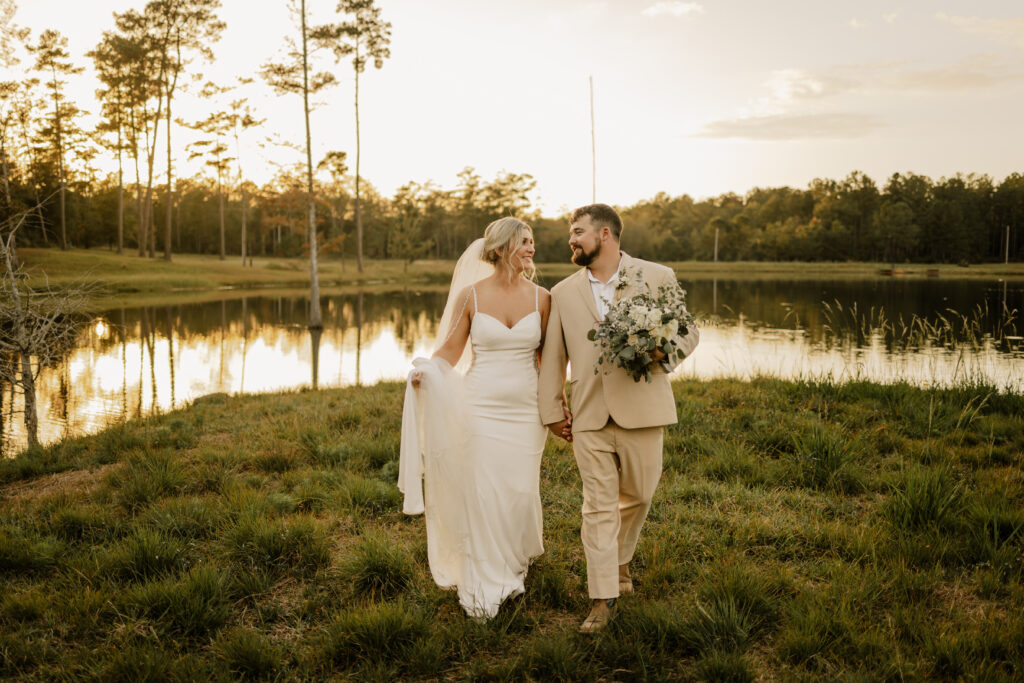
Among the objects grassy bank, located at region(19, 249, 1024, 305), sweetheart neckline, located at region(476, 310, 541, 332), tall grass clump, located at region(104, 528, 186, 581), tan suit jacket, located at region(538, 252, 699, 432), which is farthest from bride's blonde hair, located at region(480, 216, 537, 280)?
grassy bank, located at region(19, 249, 1024, 305)

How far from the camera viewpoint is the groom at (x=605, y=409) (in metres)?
3.73

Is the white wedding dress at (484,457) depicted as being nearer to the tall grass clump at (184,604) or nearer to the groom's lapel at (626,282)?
the groom's lapel at (626,282)

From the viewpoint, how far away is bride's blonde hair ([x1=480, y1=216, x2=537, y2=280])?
4.30 metres

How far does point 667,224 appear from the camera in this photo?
111750mm

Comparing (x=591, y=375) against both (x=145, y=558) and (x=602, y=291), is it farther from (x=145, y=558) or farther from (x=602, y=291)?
(x=145, y=558)

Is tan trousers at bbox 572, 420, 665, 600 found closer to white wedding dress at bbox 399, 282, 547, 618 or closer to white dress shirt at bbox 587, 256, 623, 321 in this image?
white wedding dress at bbox 399, 282, 547, 618

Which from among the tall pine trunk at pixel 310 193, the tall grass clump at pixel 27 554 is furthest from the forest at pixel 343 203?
the tall grass clump at pixel 27 554

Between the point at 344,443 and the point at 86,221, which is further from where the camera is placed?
the point at 86,221

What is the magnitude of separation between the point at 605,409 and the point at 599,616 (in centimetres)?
118

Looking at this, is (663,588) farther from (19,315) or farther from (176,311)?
(176,311)

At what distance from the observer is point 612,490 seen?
3.82 m

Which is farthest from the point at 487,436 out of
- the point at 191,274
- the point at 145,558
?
the point at 191,274

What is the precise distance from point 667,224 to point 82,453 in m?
111

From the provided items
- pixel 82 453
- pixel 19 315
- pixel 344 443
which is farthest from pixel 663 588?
pixel 19 315
